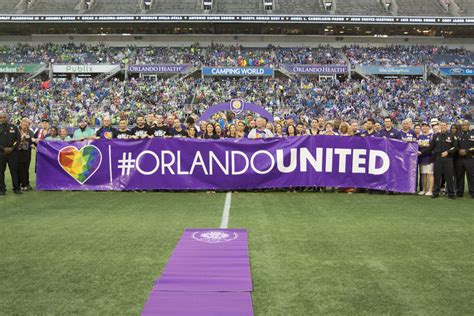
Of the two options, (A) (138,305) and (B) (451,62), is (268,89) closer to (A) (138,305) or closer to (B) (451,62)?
(B) (451,62)

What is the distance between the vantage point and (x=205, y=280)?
14.3 ft

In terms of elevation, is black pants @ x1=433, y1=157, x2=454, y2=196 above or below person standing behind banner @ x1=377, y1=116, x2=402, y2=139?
below

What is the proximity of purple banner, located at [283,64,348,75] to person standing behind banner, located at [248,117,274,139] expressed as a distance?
108 ft

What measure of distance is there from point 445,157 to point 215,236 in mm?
6248

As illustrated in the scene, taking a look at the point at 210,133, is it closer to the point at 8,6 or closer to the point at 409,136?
the point at 409,136

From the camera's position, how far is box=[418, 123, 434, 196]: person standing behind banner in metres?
10.1

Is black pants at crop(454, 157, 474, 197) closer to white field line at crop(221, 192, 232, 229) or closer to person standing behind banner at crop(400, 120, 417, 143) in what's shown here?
person standing behind banner at crop(400, 120, 417, 143)

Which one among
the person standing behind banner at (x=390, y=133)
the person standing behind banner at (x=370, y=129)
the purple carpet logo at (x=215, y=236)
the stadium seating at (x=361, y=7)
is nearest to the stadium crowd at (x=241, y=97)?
the stadium seating at (x=361, y=7)

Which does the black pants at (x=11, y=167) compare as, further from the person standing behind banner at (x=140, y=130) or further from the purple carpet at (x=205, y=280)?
the purple carpet at (x=205, y=280)

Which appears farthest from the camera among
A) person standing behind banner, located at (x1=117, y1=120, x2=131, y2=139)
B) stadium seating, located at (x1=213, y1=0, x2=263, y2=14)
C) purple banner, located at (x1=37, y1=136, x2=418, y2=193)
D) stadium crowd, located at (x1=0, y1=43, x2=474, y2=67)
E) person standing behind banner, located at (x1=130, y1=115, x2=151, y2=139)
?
stadium seating, located at (x1=213, y1=0, x2=263, y2=14)

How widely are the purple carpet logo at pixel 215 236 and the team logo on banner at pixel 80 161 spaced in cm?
505

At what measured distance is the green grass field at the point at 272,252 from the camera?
12.8 ft

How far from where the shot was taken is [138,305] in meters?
3.80

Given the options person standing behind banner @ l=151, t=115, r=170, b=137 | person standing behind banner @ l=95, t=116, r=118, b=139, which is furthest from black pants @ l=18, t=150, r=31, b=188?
person standing behind banner @ l=151, t=115, r=170, b=137
